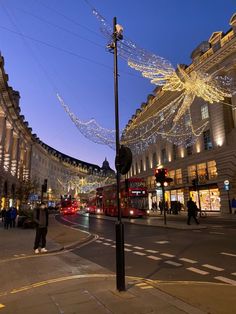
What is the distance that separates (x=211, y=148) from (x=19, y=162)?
40477 millimetres

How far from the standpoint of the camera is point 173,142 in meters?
44.8

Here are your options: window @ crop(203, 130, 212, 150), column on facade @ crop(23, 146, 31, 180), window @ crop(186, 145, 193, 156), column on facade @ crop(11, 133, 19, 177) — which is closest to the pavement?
window @ crop(203, 130, 212, 150)

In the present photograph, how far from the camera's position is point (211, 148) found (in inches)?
1446

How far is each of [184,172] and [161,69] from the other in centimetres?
2817

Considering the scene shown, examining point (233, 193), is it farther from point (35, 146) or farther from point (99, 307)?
point (35, 146)

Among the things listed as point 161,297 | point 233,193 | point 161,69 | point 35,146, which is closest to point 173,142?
point 233,193

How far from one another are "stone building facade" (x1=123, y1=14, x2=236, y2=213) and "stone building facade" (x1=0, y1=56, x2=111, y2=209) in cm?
1903

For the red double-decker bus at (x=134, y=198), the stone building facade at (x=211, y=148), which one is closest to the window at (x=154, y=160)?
the stone building facade at (x=211, y=148)

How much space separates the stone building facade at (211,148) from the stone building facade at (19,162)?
1903 centimetres

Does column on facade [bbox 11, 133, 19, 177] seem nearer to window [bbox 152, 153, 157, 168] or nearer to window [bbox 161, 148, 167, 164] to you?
window [bbox 152, 153, 157, 168]

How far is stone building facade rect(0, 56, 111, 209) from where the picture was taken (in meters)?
44.2

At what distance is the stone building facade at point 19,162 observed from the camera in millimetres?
44156

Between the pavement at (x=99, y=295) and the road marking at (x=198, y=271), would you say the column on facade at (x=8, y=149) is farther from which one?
the road marking at (x=198, y=271)

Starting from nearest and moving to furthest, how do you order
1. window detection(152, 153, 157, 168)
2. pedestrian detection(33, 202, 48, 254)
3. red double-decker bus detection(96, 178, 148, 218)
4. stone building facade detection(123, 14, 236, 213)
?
1. pedestrian detection(33, 202, 48, 254)
2. red double-decker bus detection(96, 178, 148, 218)
3. stone building facade detection(123, 14, 236, 213)
4. window detection(152, 153, 157, 168)
